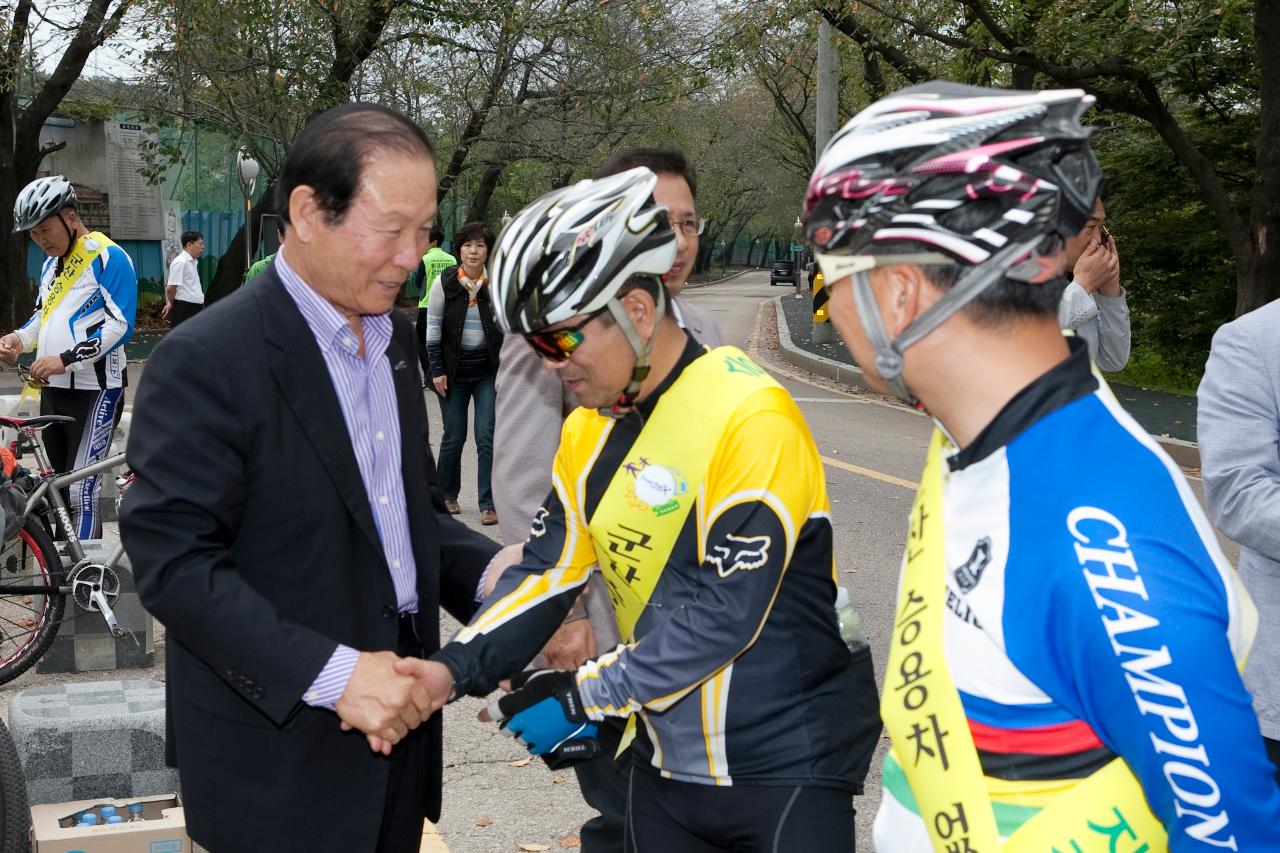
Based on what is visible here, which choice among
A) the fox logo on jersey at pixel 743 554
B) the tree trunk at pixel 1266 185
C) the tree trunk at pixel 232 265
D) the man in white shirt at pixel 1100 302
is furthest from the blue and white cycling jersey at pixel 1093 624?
the tree trunk at pixel 232 265

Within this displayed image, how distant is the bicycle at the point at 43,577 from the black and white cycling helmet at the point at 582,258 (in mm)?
4190

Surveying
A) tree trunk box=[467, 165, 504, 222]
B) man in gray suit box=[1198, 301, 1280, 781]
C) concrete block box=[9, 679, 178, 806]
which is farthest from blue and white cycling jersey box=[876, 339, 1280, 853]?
tree trunk box=[467, 165, 504, 222]

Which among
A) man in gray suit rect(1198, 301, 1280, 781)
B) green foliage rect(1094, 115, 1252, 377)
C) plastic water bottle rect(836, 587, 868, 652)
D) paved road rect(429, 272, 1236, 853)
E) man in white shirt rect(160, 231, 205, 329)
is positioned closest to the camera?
plastic water bottle rect(836, 587, 868, 652)

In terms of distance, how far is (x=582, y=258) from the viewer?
2.35 metres

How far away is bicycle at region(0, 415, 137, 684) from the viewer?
6.15m

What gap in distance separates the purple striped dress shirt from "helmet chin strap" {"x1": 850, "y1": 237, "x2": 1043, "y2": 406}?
127 centimetres

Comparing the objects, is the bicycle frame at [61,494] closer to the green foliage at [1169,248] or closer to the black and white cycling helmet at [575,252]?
the black and white cycling helmet at [575,252]

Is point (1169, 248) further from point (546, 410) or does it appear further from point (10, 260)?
point (546, 410)

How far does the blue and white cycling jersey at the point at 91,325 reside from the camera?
693cm

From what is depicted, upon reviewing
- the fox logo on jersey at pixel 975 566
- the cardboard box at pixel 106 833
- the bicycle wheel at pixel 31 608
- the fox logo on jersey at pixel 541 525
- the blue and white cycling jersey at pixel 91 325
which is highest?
the fox logo on jersey at pixel 975 566

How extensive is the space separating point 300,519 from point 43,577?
430 cm

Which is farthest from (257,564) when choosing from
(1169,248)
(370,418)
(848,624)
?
(1169,248)

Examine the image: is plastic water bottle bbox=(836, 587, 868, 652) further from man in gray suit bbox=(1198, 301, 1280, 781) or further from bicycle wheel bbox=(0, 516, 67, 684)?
bicycle wheel bbox=(0, 516, 67, 684)

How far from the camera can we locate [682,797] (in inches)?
94.5
